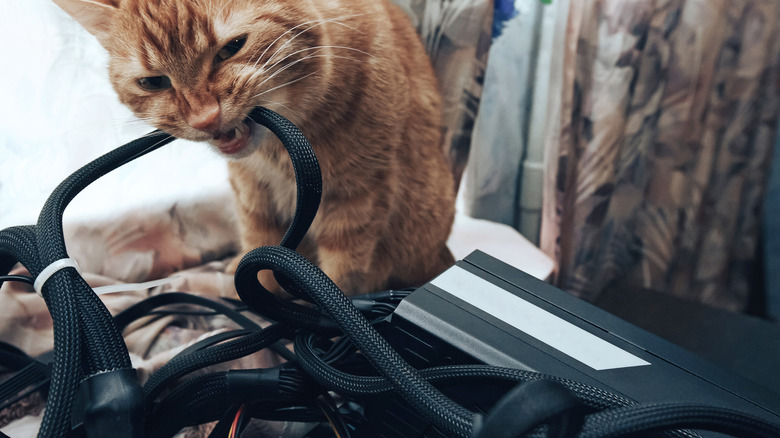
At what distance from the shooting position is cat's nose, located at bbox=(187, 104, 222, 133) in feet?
1.48

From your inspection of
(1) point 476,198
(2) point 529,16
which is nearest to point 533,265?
(1) point 476,198

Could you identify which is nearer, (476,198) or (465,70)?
(465,70)

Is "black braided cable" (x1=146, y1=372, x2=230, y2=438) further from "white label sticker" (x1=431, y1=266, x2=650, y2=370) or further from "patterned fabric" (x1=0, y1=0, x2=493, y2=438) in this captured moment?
"white label sticker" (x1=431, y1=266, x2=650, y2=370)

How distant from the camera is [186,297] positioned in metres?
0.60

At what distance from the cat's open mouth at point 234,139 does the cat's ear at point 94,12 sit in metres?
0.16

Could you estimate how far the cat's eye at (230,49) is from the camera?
479 mm

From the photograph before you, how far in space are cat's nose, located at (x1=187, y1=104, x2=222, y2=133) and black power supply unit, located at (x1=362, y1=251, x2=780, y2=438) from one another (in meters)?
0.25

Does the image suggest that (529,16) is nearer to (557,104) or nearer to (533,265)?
(557,104)

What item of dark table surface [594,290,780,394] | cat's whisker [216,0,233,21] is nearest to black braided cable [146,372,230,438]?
cat's whisker [216,0,233,21]

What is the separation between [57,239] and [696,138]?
1.25 meters

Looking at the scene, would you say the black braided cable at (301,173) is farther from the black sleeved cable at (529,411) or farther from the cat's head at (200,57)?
the black sleeved cable at (529,411)

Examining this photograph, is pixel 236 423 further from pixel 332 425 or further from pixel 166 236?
pixel 166 236

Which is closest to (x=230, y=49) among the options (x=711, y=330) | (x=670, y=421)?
(x=670, y=421)

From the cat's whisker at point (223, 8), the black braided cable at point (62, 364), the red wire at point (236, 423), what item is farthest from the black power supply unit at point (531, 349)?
the cat's whisker at point (223, 8)
